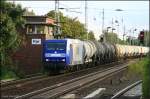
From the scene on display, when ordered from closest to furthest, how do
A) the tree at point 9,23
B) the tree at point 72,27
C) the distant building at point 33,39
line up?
1. the tree at point 9,23
2. the distant building at point 33,39
3. the tree at point 72,27

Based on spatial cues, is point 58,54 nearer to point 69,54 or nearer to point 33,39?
point 69,54

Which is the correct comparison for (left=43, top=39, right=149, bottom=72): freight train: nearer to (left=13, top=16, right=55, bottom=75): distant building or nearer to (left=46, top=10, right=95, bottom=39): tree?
(left=13, top=16, right=55, bottom=75): distant building

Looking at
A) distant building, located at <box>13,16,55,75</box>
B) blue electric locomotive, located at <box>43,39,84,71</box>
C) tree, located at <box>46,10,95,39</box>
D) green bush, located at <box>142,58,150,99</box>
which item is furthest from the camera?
tree, located at <box>46,10,95,39</box>

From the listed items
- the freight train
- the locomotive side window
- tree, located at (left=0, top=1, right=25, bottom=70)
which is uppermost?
tree, located at (left=0, top=1, right=25, bottom=70)

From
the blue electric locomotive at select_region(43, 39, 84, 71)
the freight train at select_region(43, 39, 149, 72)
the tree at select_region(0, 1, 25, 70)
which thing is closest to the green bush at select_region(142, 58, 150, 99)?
the tree at select_region(0, 1, 25, 70)

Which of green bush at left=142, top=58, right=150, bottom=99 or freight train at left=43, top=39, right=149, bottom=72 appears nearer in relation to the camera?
green bush at left=142, top=58, right=150, bottom=99

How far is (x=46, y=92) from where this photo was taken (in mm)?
25156

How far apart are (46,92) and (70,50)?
671 inches

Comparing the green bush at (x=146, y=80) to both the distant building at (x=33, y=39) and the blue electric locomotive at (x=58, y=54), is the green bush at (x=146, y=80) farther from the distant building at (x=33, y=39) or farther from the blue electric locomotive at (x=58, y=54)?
the distant building at (x=33, y=39)

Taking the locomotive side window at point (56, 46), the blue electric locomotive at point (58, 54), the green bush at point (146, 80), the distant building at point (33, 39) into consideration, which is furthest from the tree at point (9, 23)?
the distant building at point (33, 39)

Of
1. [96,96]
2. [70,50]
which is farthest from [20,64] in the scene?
[96,96]

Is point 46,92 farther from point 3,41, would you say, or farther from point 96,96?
point 3,41

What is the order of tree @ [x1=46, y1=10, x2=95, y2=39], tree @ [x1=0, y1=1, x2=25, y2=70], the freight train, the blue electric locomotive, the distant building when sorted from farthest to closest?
tree @ [x1=46, y1=10, x2=95, y2=39]
the distant building
the freight train
the blue electric locomotive
tree @ [x1=0, y1=1, x2=25, y2=70]

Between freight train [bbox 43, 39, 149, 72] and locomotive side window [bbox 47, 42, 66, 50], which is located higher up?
locomotive side window [bbox 47, 42, 66, 50]
